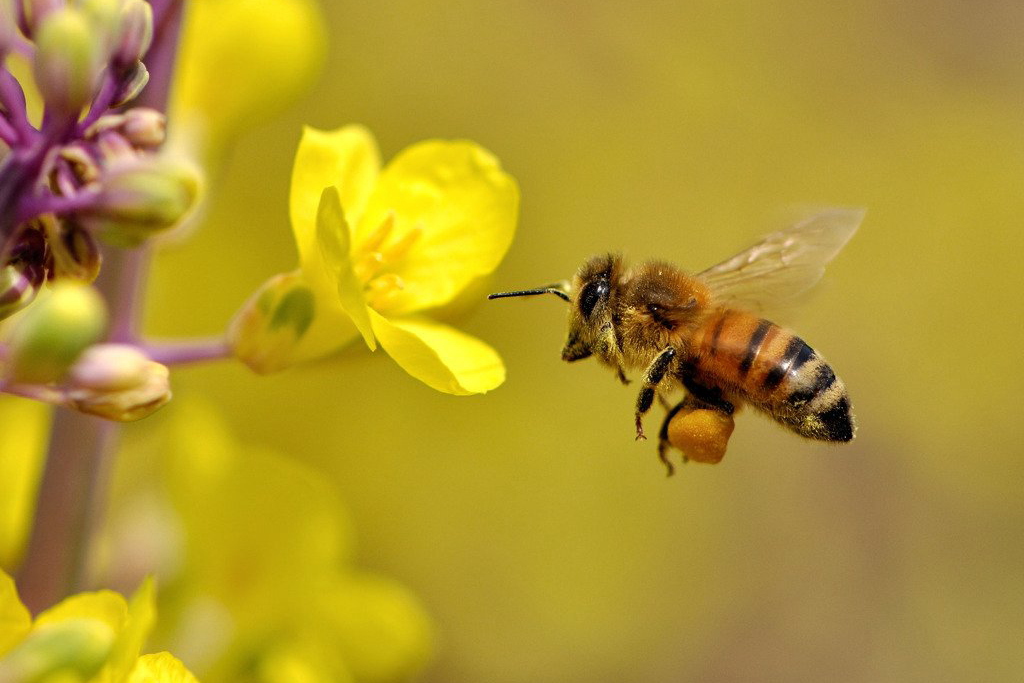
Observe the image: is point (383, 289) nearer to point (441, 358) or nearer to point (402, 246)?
point (402, 246)

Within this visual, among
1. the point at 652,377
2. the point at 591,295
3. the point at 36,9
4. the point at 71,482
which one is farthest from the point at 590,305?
the point at 36,9

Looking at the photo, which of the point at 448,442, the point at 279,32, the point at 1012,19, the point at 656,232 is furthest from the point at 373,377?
the point at 1012,19

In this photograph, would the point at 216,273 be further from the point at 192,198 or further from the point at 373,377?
the point at 192,198

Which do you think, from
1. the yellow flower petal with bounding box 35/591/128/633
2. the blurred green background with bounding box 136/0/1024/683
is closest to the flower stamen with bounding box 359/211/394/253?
the yellow flower petal with bounding box 35/591/128/633

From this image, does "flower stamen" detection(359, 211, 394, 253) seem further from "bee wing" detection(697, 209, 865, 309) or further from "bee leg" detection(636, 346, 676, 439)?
"bee wing" detection(697, 209, 865, 309)

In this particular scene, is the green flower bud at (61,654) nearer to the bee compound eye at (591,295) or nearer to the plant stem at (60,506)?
the plant stem at (60,506)

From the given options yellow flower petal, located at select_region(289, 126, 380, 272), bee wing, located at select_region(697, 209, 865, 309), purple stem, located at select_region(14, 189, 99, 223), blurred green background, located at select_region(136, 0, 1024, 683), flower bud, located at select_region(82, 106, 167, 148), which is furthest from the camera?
blurred green background, located at select_region(136, 0, 1024, 683)
